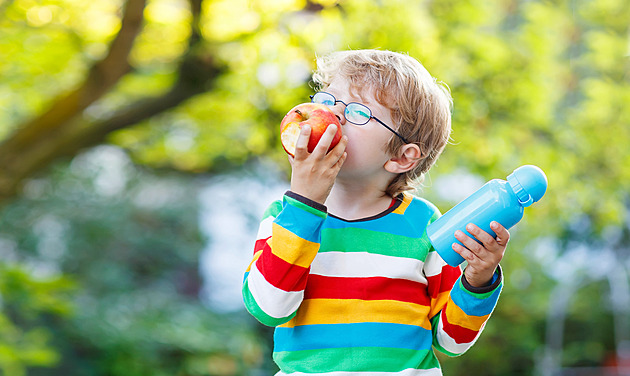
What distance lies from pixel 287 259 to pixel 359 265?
142 mm

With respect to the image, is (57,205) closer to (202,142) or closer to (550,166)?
(202,142)

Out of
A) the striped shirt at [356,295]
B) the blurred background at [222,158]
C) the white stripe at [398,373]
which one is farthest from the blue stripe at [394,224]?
the blurred background at [222,158]

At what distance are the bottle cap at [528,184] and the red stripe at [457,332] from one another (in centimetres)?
24

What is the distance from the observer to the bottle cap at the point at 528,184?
3.04 ft

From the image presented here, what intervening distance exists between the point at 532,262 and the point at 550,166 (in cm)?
394

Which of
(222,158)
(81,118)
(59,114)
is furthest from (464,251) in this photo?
(222,158)

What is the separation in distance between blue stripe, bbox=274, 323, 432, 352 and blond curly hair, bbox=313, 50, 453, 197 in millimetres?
240

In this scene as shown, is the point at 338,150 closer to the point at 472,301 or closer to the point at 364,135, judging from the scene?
the point at 364,135

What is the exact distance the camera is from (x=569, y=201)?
4.23 meters

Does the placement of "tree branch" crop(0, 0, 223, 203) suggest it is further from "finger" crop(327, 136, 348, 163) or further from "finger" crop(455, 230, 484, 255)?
"finger" crop(455, 230, 484, 255)

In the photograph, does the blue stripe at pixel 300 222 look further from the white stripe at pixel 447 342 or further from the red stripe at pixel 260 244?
the white stripe at pixel 447 342

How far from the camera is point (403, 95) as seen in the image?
105 centimetres

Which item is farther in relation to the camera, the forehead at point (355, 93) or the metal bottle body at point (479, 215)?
the forehead at point (355, 93)

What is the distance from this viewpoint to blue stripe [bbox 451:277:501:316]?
1015mm
